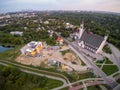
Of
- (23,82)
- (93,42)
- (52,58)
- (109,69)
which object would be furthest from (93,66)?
(23,82)

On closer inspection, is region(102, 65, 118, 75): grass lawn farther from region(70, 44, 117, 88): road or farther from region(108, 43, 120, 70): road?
region(108, 43, 120, 70): road

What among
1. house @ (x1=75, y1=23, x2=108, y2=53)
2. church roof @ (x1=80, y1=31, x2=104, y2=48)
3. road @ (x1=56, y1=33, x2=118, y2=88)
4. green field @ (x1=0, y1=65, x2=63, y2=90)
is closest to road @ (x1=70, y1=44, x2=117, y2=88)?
road @ (x1=56, y1=33, x2=118, y2=88)

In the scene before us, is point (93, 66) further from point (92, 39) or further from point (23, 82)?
point (23, 82)

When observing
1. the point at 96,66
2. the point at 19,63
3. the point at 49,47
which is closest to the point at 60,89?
the point at 96,66

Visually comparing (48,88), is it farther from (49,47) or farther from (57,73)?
(49,47)

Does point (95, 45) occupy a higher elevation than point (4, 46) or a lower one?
higher

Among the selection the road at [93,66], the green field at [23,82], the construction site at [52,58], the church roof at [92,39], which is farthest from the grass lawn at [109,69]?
the green field at [23,82]
